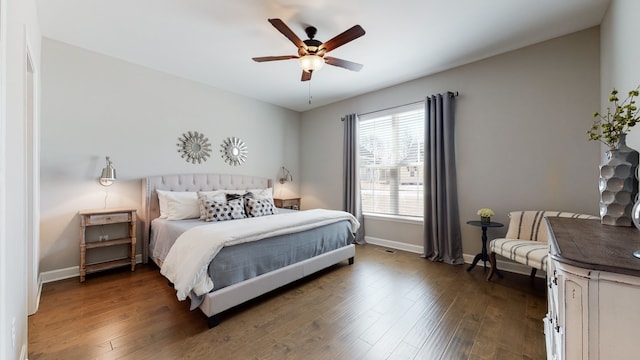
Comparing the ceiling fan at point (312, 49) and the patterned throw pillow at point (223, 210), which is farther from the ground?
the ceiling fan at point (312, 49)

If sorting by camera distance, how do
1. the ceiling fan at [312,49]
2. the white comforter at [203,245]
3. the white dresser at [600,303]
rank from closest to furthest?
the white dresser at [600,303], the white comforter at [203,245], the ceiling fan at [312,49]

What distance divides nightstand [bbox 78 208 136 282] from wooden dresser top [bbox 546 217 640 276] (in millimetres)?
3991

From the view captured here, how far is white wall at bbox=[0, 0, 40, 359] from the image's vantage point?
43.3 inches

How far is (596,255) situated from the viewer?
0.93 metres

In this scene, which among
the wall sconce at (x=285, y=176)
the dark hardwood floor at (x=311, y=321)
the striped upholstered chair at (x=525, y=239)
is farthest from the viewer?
the wall sconce at (x=285, y=176)

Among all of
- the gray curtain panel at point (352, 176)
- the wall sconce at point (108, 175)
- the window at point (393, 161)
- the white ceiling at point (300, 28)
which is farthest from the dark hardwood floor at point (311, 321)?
the white ceiling at point (300, 28)

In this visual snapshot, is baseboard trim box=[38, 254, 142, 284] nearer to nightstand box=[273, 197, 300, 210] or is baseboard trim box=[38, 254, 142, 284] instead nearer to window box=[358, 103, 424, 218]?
nightstand box=[273, 197, 300, 210]

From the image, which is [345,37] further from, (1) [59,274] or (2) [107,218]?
(1) [59,274]

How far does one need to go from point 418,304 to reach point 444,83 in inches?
120

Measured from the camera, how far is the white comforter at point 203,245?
6.68 feet

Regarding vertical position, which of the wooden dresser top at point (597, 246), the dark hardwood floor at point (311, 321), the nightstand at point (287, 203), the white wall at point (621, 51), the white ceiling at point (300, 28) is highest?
the white ceiling at point (300, 28)

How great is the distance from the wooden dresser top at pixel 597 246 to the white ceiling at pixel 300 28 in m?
2.07

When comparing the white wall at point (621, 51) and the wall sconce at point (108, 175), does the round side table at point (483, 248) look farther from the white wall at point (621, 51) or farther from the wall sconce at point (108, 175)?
the wall sconce at point (108, 175)

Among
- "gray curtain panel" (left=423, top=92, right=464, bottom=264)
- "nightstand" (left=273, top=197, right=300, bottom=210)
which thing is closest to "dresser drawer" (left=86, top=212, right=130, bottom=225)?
"nightstand" (left=273, top=197, right=300, bottom=210)
